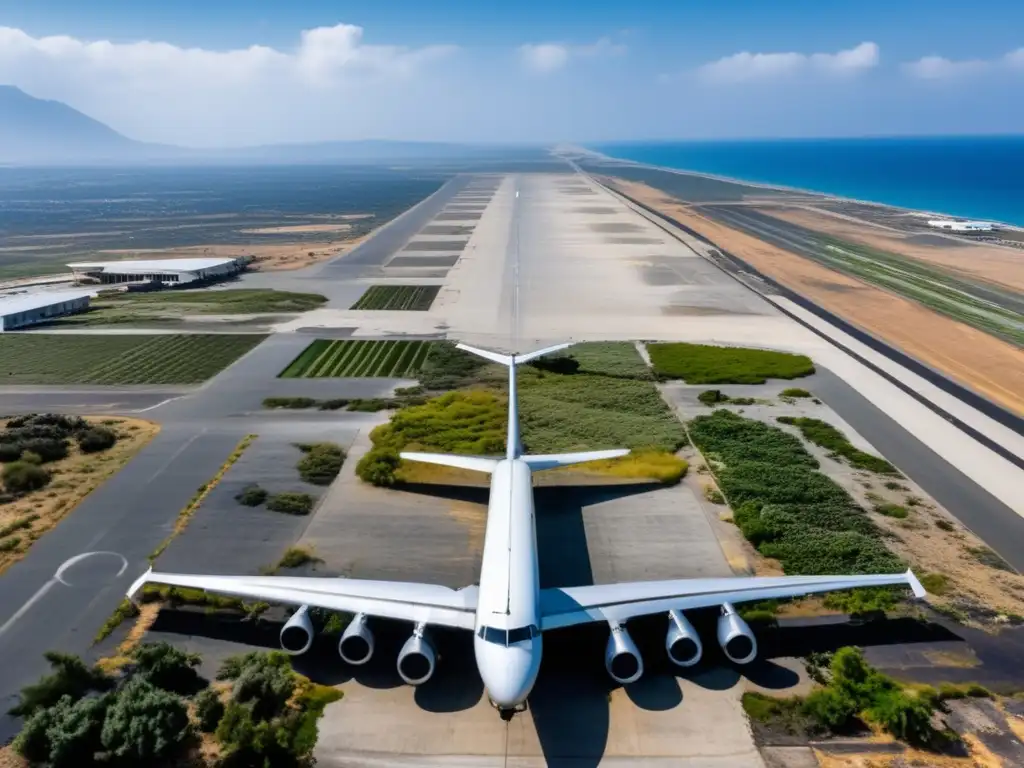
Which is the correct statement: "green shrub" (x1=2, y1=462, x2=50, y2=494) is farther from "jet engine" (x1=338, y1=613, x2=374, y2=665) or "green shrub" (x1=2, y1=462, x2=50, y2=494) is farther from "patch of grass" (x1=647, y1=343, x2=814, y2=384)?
"patch of grass" (x1=647, y1=343, x2=814, y2=384)

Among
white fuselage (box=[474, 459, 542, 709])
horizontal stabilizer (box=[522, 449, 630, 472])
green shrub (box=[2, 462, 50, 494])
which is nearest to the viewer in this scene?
white fuselage (box=[474, 459, 542, 709])

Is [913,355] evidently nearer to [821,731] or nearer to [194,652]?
[821,731]

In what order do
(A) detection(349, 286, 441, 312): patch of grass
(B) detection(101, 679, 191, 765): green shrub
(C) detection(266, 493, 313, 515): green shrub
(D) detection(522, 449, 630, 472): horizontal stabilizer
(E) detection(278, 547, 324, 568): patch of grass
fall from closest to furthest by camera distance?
(B) detection(101, 679, 191, 765): green shrub < (E) detection(278, 547, 324, 568): patch of grass < (D) detection(522, 449, 630, 472): horizontal stabilizer < (C) detection(266, 493, 313, 515): green shrub < (A) detection(349, 286, 441, 312): patch of grass

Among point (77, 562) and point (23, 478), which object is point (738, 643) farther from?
point (23, 478)

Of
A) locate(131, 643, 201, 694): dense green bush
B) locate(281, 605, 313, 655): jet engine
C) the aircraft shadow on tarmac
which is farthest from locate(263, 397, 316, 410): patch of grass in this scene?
→ locate(131, 643, 201, 694): dense green bush

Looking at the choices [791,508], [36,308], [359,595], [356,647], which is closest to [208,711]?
[356,647]

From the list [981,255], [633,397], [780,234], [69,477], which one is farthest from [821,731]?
[780,234]

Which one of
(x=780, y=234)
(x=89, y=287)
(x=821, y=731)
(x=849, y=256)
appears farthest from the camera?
(x=780, y=234)
